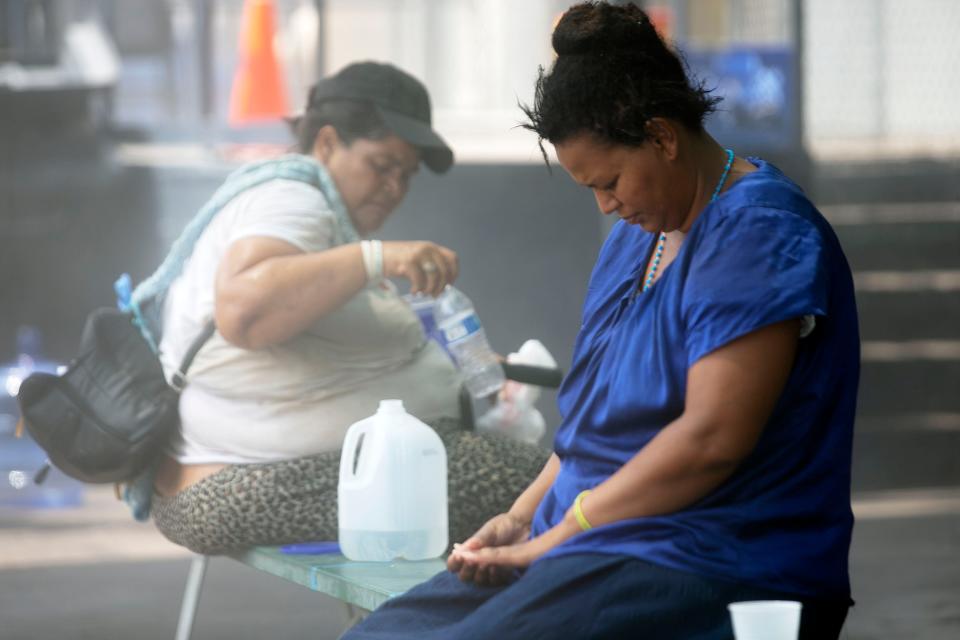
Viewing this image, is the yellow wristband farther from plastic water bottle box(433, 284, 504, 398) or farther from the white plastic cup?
plastic water bottle box(433, 284, 504, 398)

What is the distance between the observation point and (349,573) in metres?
2.79

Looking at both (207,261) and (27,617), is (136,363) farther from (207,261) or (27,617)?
(27,617)

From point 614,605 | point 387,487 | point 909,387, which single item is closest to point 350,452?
point 387,487

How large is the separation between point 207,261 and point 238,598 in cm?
245

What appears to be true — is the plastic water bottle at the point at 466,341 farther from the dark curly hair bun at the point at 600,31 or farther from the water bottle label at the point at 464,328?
the dark curly hair bun at the point at 600,31

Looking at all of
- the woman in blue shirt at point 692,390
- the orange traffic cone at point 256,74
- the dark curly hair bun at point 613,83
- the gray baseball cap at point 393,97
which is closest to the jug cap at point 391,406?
the gray baseball cap at point 393,97

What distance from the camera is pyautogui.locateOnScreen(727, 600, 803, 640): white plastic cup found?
5.77 ft

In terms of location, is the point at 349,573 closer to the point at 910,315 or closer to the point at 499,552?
the point at 499,552

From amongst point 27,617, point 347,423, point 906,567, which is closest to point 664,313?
point 347,423

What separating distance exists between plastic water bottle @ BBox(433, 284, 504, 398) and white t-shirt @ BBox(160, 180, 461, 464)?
0.47ft

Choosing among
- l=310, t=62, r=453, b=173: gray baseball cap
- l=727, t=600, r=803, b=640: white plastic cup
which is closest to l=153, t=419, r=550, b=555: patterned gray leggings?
l=310, t=62, r=453, b=173: gray baseball cap

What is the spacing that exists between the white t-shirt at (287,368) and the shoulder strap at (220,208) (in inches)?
1.4

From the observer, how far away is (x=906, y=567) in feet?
19.1

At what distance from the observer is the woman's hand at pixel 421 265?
3043mm
